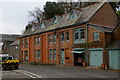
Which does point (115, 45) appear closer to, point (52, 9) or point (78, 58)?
point (78, 58)

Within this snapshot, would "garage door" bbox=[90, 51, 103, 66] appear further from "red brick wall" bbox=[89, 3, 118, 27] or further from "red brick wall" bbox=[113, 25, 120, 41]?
"red brick wall" bbox=[89, 3, 118, 27]

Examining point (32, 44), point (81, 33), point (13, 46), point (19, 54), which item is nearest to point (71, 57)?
point (81, 33)

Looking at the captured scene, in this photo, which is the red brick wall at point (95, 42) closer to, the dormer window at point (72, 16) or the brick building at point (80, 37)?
the brick building at point (80, 37)

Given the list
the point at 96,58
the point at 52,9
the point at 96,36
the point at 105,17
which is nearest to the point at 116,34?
the point at 96,36

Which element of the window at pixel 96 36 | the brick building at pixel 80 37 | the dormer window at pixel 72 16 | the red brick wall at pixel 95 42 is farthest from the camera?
the dormer window at pixel 72 16

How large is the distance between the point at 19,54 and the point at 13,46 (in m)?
8.06

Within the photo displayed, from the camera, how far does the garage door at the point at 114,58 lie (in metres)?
20.9

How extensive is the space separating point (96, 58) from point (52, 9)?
29.7 m

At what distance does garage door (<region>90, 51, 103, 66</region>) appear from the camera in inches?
907

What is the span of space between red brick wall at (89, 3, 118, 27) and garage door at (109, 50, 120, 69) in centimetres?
655

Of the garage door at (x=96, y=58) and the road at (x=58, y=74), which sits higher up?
the garage door at (x=96, y=58)

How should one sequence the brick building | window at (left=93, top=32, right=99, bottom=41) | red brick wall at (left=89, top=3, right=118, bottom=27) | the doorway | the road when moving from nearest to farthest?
the road, the brick building, window at (left=93, top=32, right=99, bottom=41), red brick wall at (left=89, top=3, right=118, bottom=27), the doorway

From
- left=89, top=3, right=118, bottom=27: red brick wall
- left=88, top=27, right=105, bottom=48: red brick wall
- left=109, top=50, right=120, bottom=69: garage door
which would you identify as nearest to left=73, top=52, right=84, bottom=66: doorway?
left=88, top=27, right=105, bottom=48: red brick wall

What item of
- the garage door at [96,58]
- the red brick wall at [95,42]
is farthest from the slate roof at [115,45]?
the garage door at [96,58]
